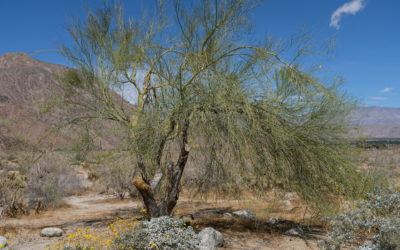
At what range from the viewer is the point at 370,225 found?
20.3ft

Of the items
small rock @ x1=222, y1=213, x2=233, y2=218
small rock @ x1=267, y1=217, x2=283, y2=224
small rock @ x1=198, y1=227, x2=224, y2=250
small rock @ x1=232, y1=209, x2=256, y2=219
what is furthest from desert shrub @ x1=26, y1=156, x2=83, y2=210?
small rock @ x1=267, y1=217, x2=283, y2=224

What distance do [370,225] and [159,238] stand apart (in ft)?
11.9

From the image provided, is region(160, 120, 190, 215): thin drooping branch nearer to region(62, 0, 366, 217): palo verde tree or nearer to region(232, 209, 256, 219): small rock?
region(62, 0, 366, 217): palo verde tree

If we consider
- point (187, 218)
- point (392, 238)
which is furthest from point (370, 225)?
point (187, 218)

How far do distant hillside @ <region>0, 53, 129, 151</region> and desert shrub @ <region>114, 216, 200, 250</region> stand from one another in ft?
9.49

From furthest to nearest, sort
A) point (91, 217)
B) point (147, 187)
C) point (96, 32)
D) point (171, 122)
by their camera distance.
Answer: point (91, 217)
point (96, 32)
point (147, 187)
point (171, 122)

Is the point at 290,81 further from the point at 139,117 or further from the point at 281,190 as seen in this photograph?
the point at 139,117

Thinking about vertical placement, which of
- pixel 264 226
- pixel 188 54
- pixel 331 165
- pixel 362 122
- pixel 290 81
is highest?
pixel 188 54

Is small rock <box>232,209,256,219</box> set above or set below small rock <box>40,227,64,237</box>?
below

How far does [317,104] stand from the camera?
250 inches

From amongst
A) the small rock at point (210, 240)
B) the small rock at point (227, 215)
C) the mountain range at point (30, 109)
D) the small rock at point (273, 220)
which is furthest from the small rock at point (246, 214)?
the mountain range at point (30, 109)

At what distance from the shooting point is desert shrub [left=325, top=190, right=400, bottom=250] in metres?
5.62

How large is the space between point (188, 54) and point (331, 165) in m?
3.28

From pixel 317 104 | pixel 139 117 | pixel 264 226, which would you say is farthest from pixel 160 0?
pixel 264 226
